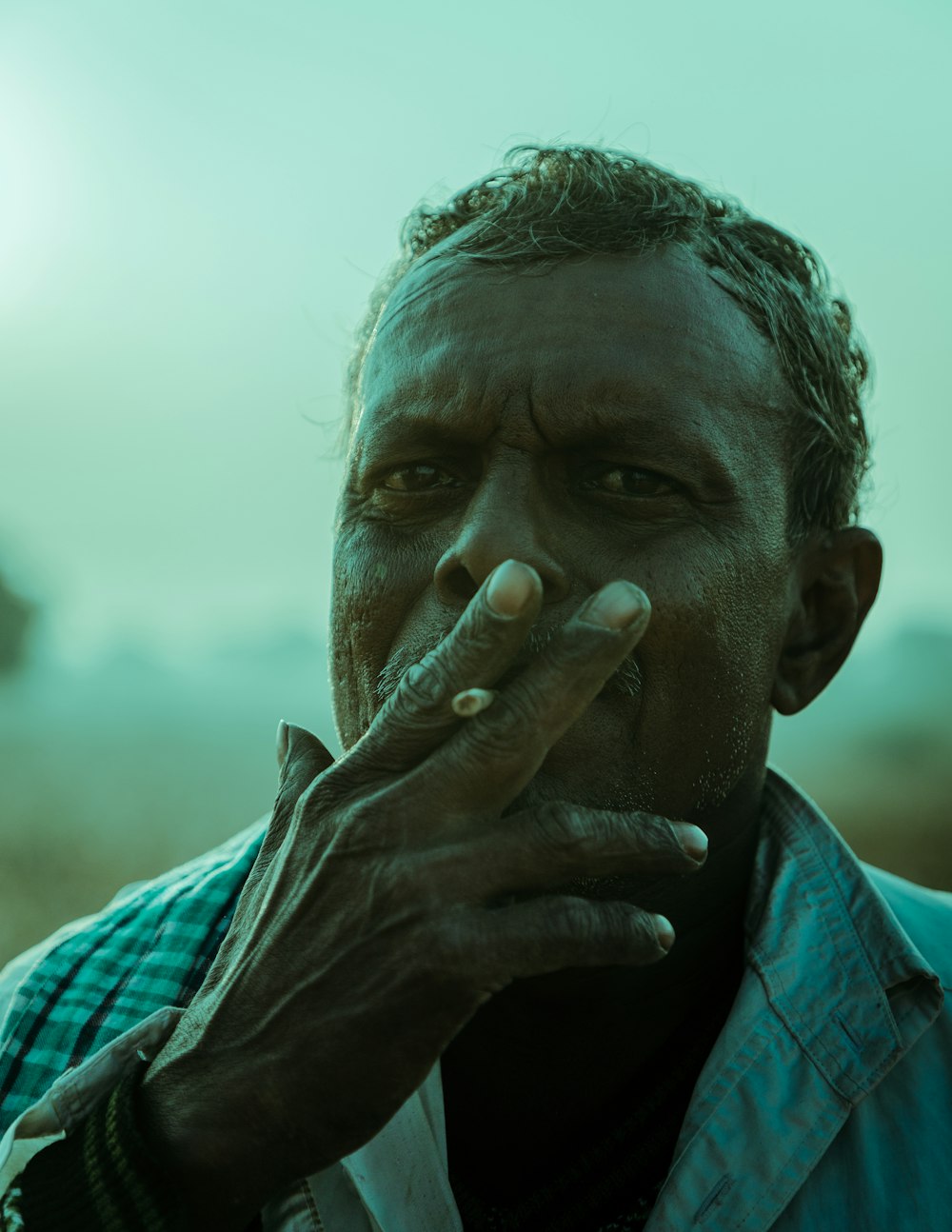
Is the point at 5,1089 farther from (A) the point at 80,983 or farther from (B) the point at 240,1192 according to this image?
(B) the point at 240,1192

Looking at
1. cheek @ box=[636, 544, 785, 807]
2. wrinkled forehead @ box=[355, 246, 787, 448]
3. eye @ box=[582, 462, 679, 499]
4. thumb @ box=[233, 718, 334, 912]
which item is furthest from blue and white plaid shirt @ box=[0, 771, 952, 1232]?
wrinkled forehead @ box=[355, 246, 787, 448]

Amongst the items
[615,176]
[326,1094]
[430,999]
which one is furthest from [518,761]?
[615,176]

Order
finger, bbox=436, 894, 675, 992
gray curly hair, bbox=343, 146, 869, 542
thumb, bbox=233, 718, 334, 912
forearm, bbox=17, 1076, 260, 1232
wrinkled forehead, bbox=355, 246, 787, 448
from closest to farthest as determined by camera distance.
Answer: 1. finger, bbox=436, 894, 675, 992
2. forearm, bbox=17, 1076, 260, 1232
3. thumb, bbox=233, 718, 334, 912
4. wrinkled forehead, bbox=355, 246, 787, 448
5. gray curly hair, bbox=343, 146, 869, 542

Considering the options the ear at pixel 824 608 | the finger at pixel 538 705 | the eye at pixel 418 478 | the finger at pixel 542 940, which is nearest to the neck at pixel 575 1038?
the ear at pixel 824 608

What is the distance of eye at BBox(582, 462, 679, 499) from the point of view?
240 cm

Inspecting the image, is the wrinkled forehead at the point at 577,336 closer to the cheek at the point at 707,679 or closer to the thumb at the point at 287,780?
the cheek at the point at 707,679

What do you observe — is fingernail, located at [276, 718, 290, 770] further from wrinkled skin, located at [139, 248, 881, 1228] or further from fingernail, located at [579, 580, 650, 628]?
fingernail, located at [579, 580, 650, 628]

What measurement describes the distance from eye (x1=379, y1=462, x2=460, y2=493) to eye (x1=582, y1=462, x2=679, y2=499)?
0.32 meters

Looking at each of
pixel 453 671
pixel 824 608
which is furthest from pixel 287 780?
pixel 824 608

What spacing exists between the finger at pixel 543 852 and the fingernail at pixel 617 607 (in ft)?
0.99

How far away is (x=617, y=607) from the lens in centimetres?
171

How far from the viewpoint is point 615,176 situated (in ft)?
9.91

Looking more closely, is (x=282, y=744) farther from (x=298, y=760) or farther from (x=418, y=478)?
(x=418, y=478)

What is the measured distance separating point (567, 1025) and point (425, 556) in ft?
3.92
